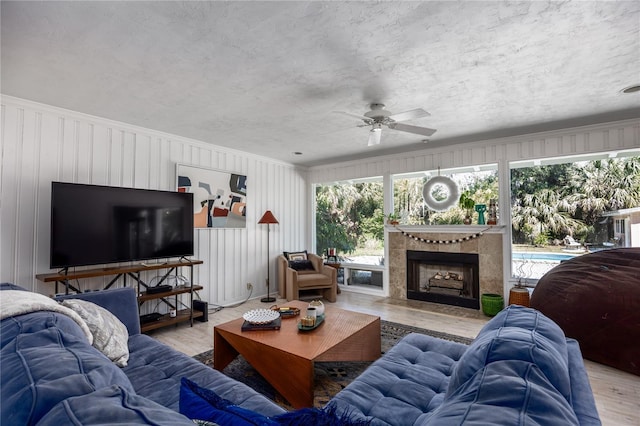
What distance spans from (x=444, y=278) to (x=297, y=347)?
3396mm

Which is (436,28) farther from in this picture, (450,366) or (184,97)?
(184,97)

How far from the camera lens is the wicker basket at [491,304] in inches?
161

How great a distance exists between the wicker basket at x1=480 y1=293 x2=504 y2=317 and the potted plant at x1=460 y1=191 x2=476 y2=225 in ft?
3.50

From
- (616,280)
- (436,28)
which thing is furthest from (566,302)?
(436,28)

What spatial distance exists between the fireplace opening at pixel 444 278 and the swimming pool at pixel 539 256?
0.52m

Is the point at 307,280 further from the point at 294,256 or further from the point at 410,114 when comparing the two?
the point at 410,114

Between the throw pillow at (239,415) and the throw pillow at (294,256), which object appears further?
the throw pillow at (294,256)

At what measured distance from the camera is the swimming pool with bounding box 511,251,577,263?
4.07 metres

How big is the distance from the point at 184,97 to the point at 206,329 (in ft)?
8.39

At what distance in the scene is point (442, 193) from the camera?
4.80 meters

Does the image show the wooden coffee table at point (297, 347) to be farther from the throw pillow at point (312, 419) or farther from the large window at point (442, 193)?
the large window at point (442, 193)

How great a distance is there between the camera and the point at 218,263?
4.66m

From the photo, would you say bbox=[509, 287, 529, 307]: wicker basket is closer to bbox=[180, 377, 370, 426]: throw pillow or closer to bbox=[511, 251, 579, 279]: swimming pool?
bbox=[511, 251, 579, 279]: swimming pool

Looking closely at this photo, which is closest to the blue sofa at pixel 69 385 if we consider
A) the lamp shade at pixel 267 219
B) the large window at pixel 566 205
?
the lamp shade at pixel 267 219
